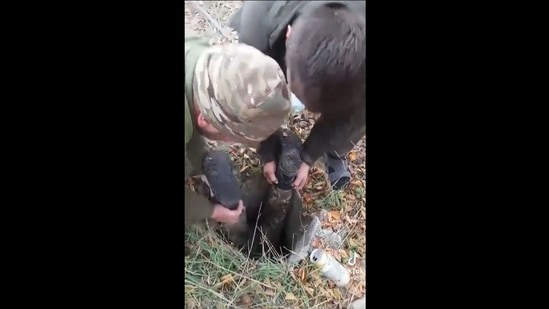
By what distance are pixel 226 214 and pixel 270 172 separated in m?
0.12

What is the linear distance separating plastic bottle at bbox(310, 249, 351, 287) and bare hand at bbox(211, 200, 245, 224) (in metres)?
0.17

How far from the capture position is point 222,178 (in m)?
1.52

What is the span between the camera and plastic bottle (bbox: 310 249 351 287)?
1.56 metres

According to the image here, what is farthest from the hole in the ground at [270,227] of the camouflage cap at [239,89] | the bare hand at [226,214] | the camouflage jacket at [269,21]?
the camouflage jacket at [269,21]

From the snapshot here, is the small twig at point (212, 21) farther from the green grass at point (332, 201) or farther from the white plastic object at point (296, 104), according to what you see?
the green grass at point (332, 201)

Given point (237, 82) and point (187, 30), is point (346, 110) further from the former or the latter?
point (187, 30)

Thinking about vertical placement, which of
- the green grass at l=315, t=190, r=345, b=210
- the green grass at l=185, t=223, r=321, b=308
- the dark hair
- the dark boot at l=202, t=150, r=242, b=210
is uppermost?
the dark hair

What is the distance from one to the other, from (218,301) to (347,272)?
0.26m

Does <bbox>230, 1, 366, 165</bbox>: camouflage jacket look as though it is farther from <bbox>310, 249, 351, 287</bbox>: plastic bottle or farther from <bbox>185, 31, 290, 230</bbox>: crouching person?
<bbox>310, 249, 351, 287</bbox>: plastic bottle

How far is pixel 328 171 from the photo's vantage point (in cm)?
155

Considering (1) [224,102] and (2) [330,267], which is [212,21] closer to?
(1) [224,102]

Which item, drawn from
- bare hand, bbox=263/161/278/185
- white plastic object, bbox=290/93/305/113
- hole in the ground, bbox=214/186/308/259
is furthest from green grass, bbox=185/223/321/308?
white plastic object, bbox=290/93/305/113

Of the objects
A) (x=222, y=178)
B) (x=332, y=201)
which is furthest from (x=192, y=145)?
(x=332, y=201)

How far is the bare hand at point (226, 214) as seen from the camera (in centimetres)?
153
